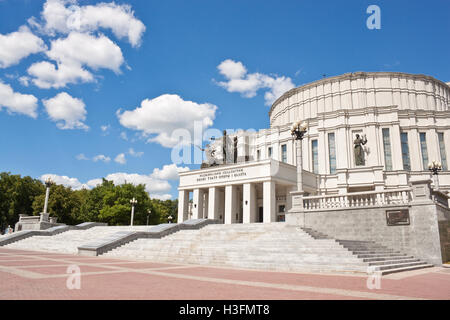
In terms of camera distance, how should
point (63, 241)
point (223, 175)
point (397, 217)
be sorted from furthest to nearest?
1. point (223, 175)
2. point (63, 241)
3. point (397, 217)

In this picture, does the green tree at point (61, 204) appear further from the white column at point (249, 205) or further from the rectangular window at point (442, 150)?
the rectangular window at point (442, 150)

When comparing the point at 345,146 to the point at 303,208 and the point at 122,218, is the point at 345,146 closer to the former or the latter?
the point at 303,208

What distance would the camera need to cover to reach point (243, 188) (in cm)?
3491

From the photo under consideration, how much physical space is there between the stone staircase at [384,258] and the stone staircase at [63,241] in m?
18.1

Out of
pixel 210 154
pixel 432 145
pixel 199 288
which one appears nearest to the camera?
pixel 199 288

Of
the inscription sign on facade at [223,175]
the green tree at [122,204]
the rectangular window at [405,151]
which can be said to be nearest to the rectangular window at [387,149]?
the rectangular window at [405,151]

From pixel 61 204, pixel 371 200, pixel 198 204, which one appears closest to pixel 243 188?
pixel 198 204

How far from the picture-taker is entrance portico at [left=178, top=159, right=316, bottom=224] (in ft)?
108

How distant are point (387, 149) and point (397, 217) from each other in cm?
2555

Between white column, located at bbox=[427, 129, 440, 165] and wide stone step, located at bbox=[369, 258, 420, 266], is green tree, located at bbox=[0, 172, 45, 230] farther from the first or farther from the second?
white column, located at bbox=[427, 129, 440, 165]

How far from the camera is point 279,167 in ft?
111

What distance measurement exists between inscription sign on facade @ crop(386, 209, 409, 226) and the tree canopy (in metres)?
47.3

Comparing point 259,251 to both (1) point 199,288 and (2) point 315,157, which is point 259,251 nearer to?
(1) point 199,288
